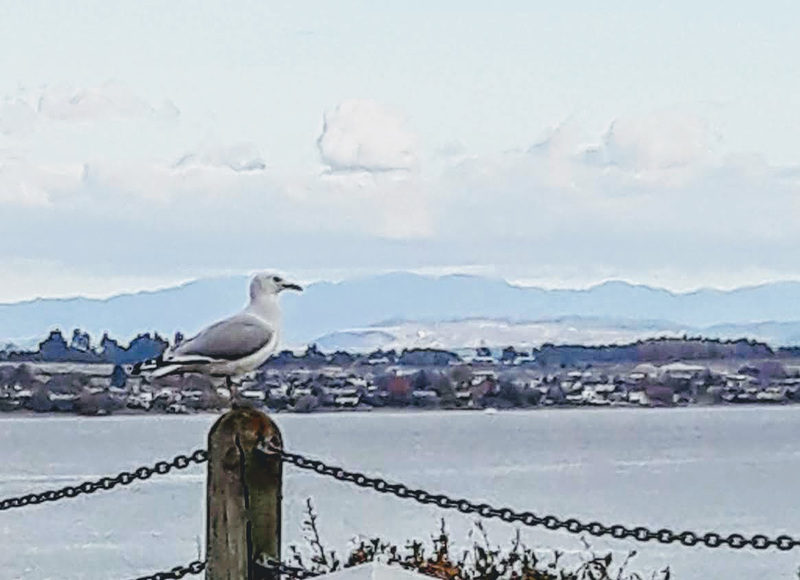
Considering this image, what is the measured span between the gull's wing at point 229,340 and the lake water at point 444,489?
0.82 metres

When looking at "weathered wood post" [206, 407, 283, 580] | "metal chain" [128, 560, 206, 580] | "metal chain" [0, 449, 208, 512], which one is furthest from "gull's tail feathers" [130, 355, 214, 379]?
"weathered wood post" [206, 407, 283, 580]

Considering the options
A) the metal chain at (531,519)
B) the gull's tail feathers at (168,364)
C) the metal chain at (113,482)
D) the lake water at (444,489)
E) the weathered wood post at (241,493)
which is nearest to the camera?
the weathered wood post at (241,493)

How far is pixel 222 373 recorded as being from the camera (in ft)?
21.2

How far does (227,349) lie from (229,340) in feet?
0.12

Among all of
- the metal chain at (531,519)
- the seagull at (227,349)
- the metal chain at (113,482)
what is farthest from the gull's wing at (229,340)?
the metal chain at (531,519)

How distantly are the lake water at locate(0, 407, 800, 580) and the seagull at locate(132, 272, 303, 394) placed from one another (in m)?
0.82

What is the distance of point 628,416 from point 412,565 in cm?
11370

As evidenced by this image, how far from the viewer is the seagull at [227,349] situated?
6451mm

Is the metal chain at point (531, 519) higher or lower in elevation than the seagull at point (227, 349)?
lower

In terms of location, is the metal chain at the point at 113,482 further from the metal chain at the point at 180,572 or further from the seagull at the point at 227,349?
the seagull at the point at 227,349

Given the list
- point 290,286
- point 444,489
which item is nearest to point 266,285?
point 290,286

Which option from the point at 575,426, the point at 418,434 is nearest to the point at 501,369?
the point at 418,434

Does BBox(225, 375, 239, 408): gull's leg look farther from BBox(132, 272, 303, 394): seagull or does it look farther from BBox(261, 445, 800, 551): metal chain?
BBox(261, 445, 800, 551): metal chain

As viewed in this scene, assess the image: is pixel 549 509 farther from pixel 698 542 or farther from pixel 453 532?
pixel 698 542
